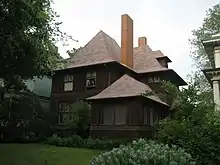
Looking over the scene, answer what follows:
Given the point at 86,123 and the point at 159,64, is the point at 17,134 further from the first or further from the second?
the point at 159,64

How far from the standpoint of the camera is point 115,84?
75.3ft

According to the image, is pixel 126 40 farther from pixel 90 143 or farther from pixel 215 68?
pixel 90 143

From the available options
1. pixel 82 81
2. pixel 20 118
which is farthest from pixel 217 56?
pixel 20 118

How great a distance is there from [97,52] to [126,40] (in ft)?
9.03

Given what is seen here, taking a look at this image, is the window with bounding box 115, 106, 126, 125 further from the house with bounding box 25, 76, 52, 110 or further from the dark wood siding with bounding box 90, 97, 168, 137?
the house with bounding box 25, 76, 52, 110

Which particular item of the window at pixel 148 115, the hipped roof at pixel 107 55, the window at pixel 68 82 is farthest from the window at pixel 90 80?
the window at pixel 148 115

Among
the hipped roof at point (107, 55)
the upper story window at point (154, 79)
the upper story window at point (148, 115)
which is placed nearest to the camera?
the upper story window at point (148, 115)

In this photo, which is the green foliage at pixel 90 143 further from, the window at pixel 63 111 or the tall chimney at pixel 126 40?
the tall chimney at pixel 126 40

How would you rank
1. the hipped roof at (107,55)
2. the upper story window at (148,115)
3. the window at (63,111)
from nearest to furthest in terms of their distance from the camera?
the upper story window at (148,115), the window at (63,111), the hipped roof at (107,55)

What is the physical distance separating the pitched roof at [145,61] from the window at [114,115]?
272 inches

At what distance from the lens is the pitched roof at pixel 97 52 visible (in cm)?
2657

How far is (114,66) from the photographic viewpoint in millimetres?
25594

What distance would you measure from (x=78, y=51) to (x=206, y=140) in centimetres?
2145

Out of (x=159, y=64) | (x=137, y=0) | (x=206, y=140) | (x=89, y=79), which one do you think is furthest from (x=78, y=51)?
(x=206, y=140)
